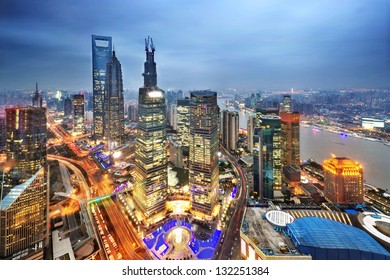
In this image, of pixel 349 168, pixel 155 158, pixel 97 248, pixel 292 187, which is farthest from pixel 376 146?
pixel 97 248

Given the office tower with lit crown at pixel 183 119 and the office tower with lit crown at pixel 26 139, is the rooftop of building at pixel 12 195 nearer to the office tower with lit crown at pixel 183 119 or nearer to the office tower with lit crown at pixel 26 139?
the office tower with lit crown at pixel 26 139

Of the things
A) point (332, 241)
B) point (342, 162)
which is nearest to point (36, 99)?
point (332, 241)

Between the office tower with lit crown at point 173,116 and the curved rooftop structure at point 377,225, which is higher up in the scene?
the office tower with lit crown at point 173,116

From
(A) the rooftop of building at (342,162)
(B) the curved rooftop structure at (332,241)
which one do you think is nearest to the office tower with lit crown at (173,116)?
(A) the rooftop of building at (342,162)

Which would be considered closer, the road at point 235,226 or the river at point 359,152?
the road at point 235,226

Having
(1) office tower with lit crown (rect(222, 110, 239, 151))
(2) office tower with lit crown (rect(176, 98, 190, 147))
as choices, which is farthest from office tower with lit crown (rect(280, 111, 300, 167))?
(2) office tower with lit crown (rect(176, 98, 190, 147))
